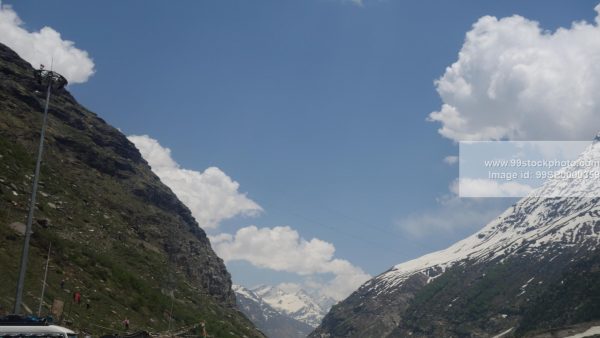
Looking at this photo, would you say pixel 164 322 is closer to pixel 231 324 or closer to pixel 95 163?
pixel 231 324

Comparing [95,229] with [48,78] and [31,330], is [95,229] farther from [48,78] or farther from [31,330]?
[31,330]

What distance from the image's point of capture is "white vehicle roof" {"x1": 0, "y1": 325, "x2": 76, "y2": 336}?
27859mm

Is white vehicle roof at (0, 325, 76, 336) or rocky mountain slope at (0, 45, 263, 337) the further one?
rocky mountain slope at (0, 45, 263, 337)

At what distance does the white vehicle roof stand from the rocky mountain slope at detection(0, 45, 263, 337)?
2005cm

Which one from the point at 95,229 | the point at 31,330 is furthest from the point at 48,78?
the point at 95,229

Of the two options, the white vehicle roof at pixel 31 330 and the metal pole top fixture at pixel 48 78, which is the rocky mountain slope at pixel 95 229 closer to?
the metal pole top fixture at pixel 48 78

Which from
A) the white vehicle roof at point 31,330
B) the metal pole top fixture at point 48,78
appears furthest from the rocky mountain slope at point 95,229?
the white vehicle roof at point 31,330

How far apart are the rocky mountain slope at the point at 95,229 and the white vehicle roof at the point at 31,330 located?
20045mm

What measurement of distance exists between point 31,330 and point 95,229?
301 ft

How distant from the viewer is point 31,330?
28.4m

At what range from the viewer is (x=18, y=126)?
442ft

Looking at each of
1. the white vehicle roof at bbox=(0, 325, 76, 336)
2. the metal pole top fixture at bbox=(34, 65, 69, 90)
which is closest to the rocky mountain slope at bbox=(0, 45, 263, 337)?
the metal pole top fixture at bbox=(34, 65, 69, 90)

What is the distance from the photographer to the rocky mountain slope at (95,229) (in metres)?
74.0

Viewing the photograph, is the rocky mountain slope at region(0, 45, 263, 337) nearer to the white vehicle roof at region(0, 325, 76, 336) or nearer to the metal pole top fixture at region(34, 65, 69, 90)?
the metal pole top fixture at region(34, 65, 69, 90)
